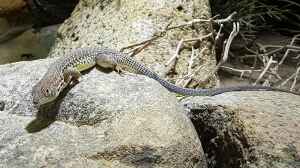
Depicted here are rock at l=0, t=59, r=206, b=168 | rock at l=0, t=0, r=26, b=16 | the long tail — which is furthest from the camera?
rock at l=0, t=0, r=26, b=16

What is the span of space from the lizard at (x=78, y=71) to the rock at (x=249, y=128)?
20cm

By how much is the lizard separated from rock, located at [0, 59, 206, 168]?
124 mm

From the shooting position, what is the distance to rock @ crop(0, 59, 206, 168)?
121 inches

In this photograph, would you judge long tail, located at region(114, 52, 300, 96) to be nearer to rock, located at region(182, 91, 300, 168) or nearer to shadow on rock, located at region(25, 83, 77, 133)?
rock, located at region(182, 91, 300, 168)

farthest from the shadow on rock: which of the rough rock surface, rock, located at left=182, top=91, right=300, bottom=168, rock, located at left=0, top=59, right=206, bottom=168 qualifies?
the rough rock surface

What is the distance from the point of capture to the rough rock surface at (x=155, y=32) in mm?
5078

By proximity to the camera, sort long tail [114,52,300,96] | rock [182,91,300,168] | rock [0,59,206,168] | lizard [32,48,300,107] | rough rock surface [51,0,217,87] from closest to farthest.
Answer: rock [0,59,206,168], rock [182,91,300,168], lizard [32,48,300,107], long tail [114,52,300,96], rough rock surface [51,0,217,87]

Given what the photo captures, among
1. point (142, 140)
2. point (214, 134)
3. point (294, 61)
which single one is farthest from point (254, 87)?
point (294, 61)

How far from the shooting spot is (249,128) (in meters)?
3.42

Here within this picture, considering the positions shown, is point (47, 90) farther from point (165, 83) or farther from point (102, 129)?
point (165, 83)

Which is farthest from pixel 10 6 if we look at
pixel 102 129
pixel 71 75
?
pixel 102 129

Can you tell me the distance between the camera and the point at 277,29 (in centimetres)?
809

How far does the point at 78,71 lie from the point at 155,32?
164 cm

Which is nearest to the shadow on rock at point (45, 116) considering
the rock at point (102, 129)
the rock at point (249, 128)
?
the rock at point (102, 129)
